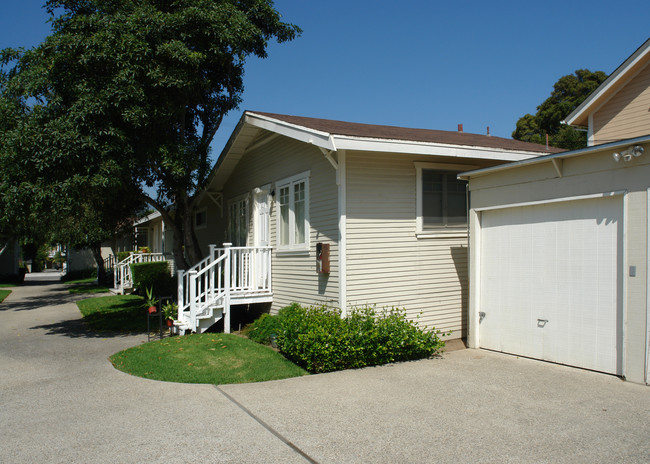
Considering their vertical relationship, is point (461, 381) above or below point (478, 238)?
below

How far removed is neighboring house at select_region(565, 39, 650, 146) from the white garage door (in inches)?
260

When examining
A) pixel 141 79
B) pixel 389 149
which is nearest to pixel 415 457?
pixel 389 149

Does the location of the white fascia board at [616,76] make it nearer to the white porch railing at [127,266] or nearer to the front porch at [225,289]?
the front porch at [225,289]

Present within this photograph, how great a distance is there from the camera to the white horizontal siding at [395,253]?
29.2 feet

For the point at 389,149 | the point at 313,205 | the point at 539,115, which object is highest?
the point at 539,115

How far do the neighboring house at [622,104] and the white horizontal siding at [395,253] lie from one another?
246 inches

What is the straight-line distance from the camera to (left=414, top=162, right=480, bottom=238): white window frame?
9516 millimetres

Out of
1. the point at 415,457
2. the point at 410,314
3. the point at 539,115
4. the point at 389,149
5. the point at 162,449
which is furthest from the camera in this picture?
the point at 539,115

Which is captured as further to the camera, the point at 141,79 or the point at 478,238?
the point at 141,79

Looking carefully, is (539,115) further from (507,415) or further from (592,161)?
(507,415)

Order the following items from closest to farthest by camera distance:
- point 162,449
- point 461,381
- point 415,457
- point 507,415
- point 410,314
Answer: point 415,457 < point 162,449 < point 507,415 < point 461,381 < point 410,314

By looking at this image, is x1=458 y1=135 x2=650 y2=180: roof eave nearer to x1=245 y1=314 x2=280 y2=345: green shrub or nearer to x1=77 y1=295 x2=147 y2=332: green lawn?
x1=245 y1=314 x2=280 y2=345: green shrub

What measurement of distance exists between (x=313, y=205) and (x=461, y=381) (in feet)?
14.6

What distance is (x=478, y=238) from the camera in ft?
29.0
